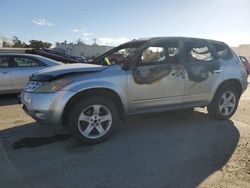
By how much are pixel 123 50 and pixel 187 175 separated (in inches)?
128

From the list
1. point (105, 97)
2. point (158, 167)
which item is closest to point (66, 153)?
point (105, 97)

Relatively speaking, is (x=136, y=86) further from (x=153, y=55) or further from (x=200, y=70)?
(x=200, y=70)

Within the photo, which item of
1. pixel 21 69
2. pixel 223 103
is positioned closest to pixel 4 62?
pixel 21 69

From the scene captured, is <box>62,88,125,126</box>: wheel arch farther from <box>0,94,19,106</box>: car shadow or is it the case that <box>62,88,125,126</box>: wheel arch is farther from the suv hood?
<box>0,94,19,106</box>: car shadow

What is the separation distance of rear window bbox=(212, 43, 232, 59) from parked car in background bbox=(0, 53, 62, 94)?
5316 millimetres

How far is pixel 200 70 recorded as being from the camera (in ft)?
17.6

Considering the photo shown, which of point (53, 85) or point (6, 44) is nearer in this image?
point (53, 85)

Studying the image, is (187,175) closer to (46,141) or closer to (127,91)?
(127,91)

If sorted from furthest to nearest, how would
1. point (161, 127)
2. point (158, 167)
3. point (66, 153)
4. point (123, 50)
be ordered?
point (123, 50)
point (161, 127)
point (66, 153)
point (158, 167)

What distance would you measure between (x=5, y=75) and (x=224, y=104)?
6.00 meters

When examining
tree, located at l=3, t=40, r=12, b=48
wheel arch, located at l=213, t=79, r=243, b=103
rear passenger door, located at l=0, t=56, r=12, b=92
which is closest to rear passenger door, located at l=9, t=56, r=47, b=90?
rear passenger door, located at l=0, t=56, r=12, b=92

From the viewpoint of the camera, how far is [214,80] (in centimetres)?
556

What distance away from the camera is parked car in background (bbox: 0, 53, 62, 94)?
26.1 ft

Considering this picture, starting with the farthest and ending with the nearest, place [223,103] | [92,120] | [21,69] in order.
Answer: [21,69] < [223,103] < [92,120]
